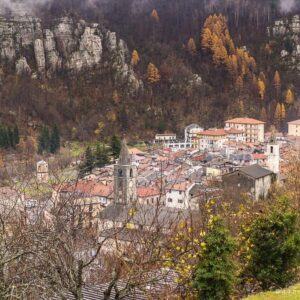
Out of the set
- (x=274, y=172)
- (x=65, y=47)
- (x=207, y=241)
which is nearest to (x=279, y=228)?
(x=207, y=241)

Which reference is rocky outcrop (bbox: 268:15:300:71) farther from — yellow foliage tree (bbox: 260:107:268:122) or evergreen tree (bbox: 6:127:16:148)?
evergreen tree (bbox: 6:127:16:148)

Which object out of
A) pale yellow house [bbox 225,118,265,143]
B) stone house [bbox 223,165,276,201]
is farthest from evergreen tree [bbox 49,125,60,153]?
stone house [bbox 223,165,276,201]

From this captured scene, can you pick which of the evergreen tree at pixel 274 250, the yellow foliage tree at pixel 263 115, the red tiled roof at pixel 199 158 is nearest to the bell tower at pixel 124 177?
the red tiled roof at pixel 199 158

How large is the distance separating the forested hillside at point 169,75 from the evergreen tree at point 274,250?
6039 cm

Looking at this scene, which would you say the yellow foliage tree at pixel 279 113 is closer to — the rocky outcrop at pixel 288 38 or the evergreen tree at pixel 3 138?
the rocky outcrop at pixel 288 38

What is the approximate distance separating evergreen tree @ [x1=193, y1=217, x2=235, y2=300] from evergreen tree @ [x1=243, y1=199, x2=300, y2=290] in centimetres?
109

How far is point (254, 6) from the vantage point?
113 meters

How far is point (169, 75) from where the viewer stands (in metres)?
91.2

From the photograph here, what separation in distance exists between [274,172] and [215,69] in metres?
57.0

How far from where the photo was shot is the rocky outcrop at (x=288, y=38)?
96.9 meters

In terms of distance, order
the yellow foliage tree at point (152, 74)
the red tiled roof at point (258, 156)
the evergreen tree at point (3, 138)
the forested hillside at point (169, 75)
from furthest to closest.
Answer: the yellow foliage tree at point (152, 74), the forested hillside at point (169, 75), the evergreen tree at point (3, 138), the red tiled roof at point (258, 156)

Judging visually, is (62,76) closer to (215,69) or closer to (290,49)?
(215,69)

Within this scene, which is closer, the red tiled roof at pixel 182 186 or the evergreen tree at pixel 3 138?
the red tiled roof at pixel 182 186

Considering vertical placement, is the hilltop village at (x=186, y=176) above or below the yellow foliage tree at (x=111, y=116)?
below
